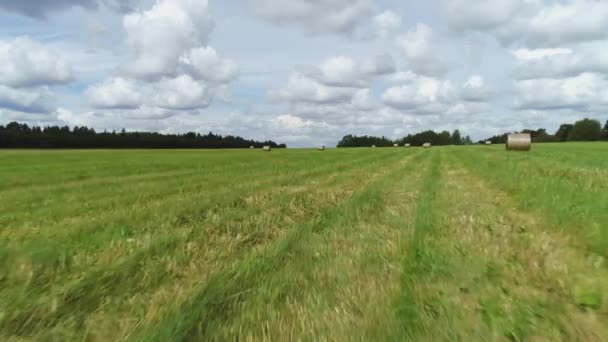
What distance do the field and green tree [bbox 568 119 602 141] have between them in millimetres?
158291

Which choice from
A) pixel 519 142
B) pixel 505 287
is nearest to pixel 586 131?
pixel 519 142

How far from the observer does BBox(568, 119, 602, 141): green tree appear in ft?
451

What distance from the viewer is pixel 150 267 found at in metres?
3.98

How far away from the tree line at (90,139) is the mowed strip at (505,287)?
98.3 meters

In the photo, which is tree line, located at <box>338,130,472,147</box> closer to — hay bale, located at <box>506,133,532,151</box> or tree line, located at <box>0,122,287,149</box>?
tree line, located at <box>0,122,287,149</box>

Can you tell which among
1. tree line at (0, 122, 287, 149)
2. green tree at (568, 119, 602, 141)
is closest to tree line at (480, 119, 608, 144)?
green tree at (568, 119, 602, 141)

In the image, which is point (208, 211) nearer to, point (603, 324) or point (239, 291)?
point (239, 291)

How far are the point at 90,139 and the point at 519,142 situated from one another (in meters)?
93.5

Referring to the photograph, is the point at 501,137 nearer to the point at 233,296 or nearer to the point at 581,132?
the point at 581,132

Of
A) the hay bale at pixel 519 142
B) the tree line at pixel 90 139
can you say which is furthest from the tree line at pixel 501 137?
the hay bale at pixel 519 142

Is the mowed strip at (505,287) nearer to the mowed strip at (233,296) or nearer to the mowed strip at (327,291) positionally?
the mowed strip at (327,291)

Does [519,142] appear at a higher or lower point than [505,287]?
higher

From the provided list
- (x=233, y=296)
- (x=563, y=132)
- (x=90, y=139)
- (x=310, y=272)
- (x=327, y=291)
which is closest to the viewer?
(x=233, y=296)

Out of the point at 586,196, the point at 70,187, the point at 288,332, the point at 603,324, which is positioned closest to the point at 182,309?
the point at 288,332
